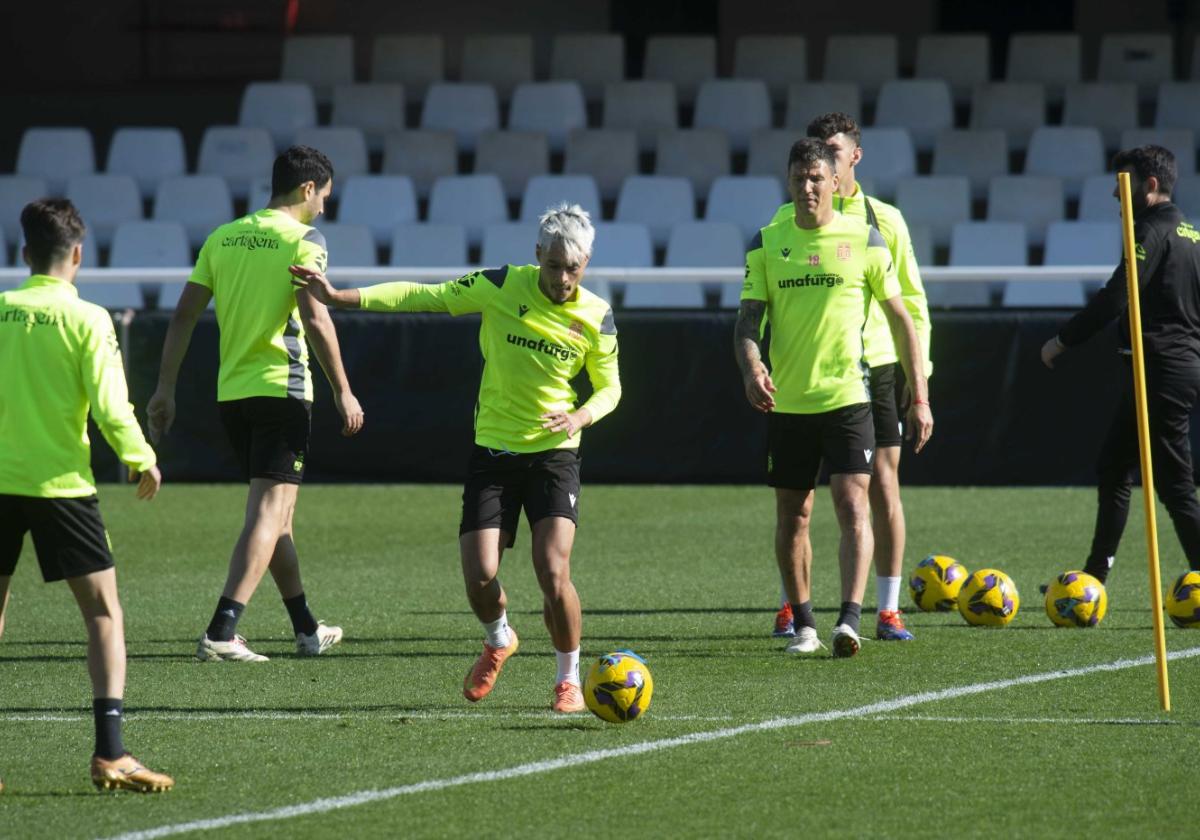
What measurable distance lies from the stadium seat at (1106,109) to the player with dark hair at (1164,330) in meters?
10.1

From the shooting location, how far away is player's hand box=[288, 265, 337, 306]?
6992 mm

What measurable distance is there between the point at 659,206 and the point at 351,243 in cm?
285

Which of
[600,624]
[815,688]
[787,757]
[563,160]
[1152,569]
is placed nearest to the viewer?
[787,757]

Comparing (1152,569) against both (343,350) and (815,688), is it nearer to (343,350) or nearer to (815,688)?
(815,688)

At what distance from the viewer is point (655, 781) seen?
5.74m

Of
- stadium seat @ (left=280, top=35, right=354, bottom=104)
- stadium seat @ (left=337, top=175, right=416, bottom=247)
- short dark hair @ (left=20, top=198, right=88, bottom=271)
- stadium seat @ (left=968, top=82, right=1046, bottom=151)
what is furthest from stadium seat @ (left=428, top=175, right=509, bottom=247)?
short dark hair @ (left=20, top=198, right=88, bottom=271)

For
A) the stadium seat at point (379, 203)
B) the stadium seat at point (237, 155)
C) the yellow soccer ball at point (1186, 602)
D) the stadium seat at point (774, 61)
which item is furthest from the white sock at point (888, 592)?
the stadium seat at point (774, 61)

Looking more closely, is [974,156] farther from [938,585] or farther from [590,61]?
[938,585]

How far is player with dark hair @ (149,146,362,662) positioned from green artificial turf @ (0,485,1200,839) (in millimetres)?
430

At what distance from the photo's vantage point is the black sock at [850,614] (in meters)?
8.01

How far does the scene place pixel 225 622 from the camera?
26.5 feet

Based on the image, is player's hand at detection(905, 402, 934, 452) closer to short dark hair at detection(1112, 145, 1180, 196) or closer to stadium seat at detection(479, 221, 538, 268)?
short dark hair at detection(1112, 145, 1180, 196)

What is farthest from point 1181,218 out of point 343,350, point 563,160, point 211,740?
point 563,160

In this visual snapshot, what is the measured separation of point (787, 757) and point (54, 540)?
7.55ft
